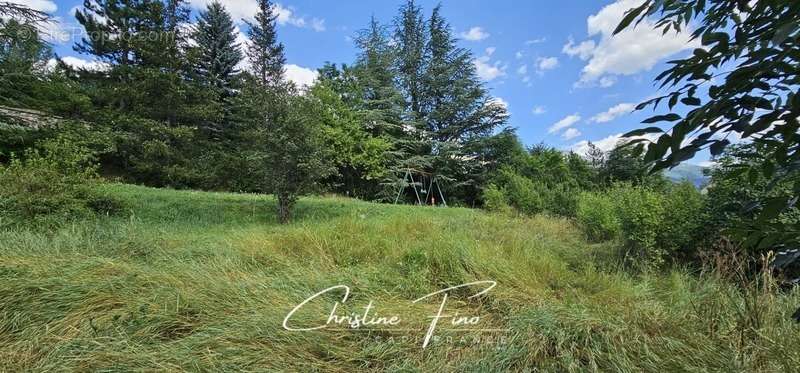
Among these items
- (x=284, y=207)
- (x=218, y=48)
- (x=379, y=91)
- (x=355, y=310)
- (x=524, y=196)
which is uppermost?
(x=218, y=48)

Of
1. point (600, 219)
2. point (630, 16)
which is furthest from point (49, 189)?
point (600, 219)

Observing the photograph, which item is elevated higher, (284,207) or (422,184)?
(422,184)

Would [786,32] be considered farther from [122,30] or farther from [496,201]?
[122,30]

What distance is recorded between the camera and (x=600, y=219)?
6.56 m

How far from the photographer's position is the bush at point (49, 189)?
16.5 ft

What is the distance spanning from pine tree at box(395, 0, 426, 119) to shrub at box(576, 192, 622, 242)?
44.4 ft

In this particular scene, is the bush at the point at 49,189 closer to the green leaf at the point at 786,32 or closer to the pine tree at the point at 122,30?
the green leaf at the point at 786,32

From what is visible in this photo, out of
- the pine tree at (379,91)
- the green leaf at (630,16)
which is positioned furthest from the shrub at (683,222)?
the pine tree at (379,91)

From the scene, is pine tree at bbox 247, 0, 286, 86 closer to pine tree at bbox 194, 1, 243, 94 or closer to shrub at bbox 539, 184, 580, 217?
pine tree at bbox 194, 1, 243, 94

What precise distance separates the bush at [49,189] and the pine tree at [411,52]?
50.7 feet

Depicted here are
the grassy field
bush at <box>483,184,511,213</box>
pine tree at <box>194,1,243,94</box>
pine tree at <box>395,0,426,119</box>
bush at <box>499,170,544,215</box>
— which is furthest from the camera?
pine tree at <box>395,0,426,119</box>

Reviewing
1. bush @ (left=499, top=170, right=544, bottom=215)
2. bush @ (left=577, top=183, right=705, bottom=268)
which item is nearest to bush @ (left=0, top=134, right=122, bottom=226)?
bush @ (left=577, top=183, right=705, bottom=268)

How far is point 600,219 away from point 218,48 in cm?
1950

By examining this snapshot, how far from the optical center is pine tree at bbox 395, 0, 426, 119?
67.6ft
